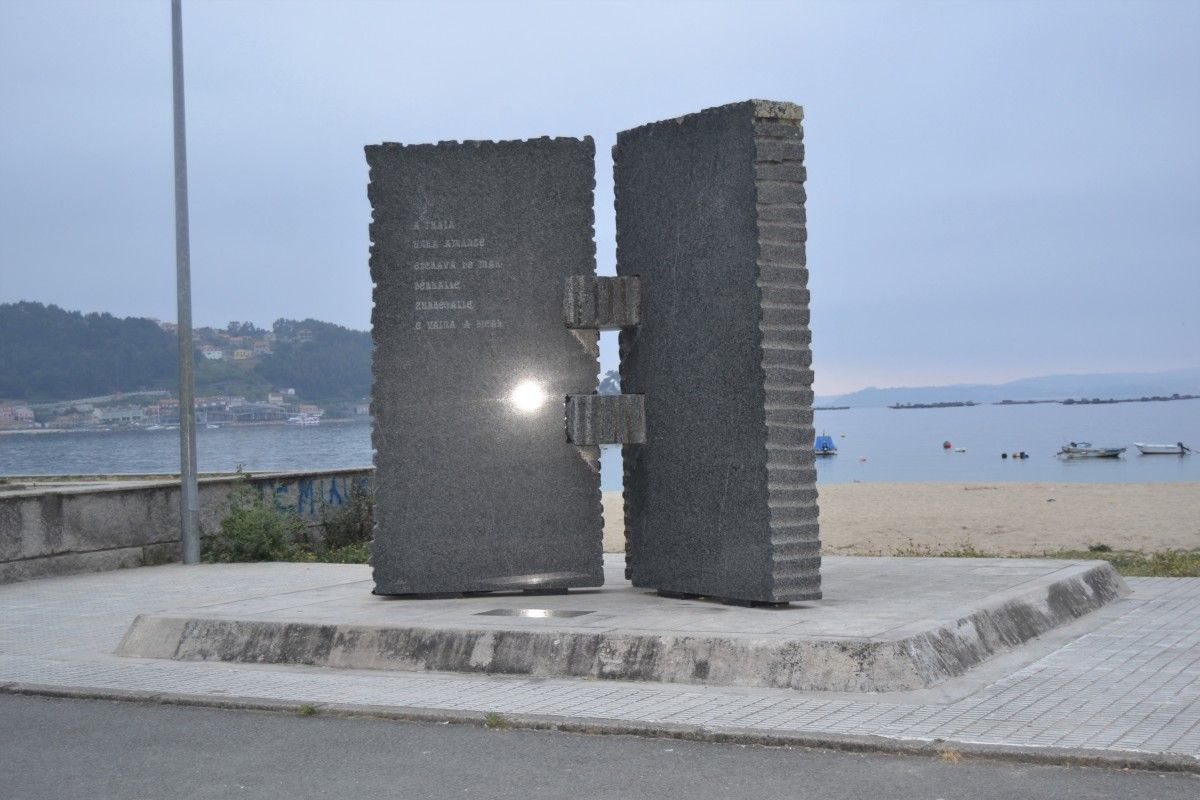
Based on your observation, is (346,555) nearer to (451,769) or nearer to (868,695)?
(868,695)

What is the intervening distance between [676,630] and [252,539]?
1012 cm

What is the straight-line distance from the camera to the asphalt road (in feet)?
19.3

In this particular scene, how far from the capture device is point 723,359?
10133 mm

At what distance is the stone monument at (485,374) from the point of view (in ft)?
36.3

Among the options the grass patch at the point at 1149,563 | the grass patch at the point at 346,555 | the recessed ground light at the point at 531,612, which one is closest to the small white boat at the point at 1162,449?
the grass patch at the point at 1149,563

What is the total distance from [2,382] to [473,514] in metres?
122

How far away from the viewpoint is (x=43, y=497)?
15781 millimetres

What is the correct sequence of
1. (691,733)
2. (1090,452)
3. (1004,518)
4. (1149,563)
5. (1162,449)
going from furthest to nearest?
1. (1162,449)
2. (1090,452)
3. (1004,518)
4. (1149,563)
5. (691,733)

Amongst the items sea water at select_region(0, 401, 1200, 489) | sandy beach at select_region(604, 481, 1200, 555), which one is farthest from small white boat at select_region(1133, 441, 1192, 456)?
sandy beach at select_region(604, 481, 1200, 555)

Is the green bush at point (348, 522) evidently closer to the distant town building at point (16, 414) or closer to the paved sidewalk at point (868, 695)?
the paved sidewalk at point (868, 695)

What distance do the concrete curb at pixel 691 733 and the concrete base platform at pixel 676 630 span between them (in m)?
1.16

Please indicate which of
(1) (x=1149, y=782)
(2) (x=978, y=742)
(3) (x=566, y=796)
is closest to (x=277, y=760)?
(3) (x=566, y=796)

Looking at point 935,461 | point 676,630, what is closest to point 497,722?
point 676,630

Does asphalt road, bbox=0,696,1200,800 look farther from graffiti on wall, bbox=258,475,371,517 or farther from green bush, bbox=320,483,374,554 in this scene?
green bush, bbox=320,483,374,554
